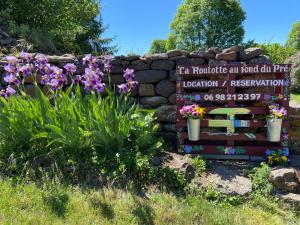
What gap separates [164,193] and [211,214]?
61cm

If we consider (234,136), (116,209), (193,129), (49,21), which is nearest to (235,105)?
(234,136)

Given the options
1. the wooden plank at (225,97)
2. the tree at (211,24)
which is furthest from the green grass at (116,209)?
the tree at (211,24)

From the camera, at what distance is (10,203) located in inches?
149

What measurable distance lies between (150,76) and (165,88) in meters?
0.30

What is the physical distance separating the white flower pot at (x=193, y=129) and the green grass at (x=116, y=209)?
1.26m

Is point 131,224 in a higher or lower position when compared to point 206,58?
lower

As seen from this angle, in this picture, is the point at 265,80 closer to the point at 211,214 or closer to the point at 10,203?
the point at 211,214

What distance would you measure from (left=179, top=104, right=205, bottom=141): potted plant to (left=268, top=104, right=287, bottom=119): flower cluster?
921mm

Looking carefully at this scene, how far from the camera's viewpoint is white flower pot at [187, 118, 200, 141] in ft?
17.0

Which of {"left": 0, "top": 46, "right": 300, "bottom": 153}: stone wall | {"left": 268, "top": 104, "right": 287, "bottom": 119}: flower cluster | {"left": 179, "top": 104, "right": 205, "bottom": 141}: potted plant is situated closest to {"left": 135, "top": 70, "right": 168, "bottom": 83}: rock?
{"left": 0, "top": 46, "right": 300, "bottom": 153}: stone wall

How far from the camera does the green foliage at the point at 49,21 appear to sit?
27.7ft

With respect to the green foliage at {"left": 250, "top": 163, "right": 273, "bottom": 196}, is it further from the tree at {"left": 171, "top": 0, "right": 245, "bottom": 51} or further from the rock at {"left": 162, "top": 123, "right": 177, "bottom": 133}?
the tree at {"left": 171, "top": 0, "right": 245, "bottom": 51}

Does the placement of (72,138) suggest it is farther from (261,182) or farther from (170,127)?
(261,182)

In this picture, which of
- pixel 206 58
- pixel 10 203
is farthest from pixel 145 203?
pixel 206 58
